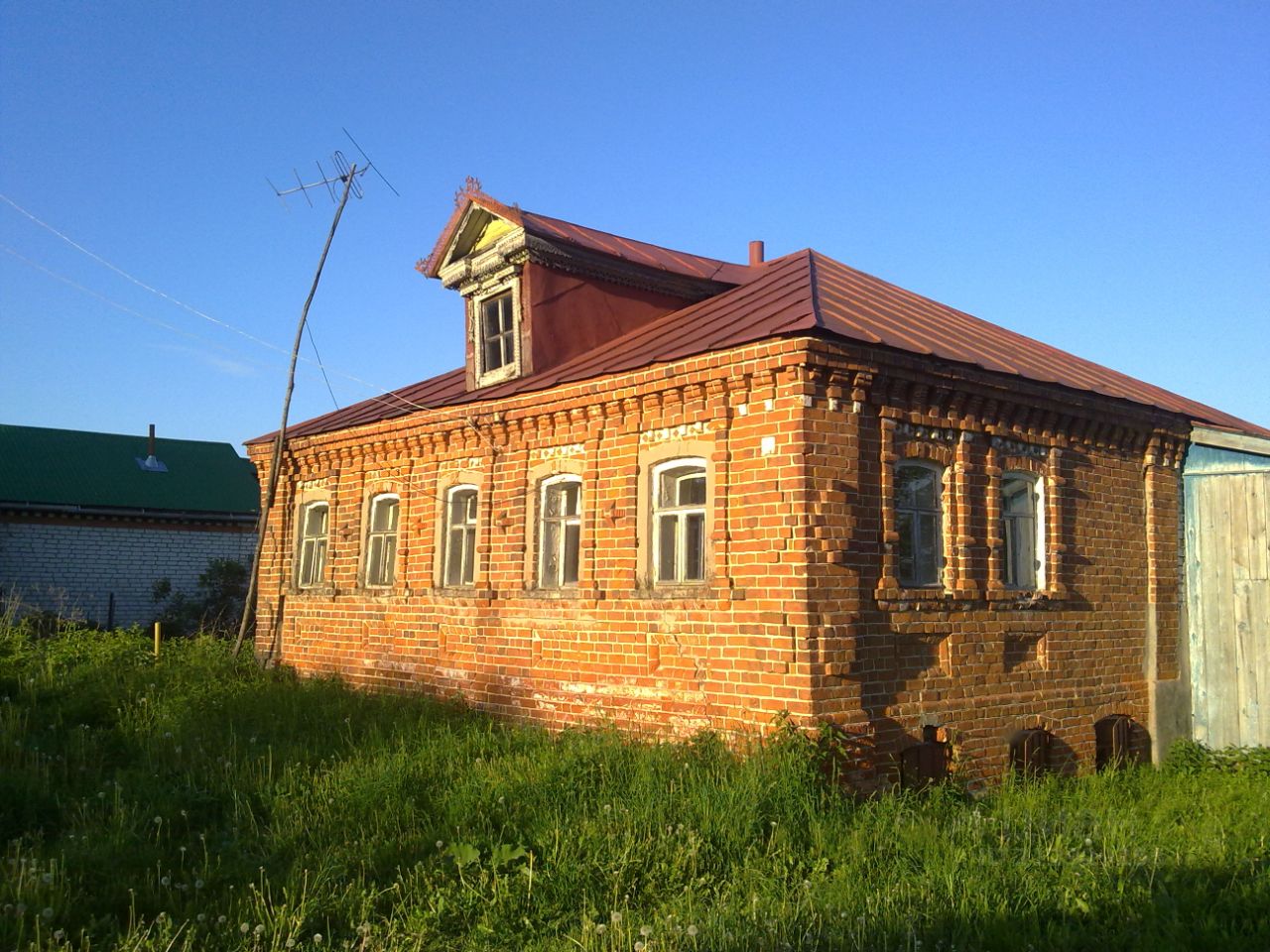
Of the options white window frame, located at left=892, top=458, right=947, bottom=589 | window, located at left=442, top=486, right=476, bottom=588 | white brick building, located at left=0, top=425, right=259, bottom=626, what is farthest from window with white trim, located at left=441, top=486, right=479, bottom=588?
white brick building, located at left=0, top=425, right=259, bottom=626

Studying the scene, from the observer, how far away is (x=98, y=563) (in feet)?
73.1

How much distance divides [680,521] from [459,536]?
12.9 feet

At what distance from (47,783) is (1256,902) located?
347 inches

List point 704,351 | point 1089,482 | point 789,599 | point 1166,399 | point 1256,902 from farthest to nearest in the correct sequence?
point 1166,399, point 1089,482, point 704,351, point 789,599, point 1256,902

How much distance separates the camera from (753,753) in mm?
7840

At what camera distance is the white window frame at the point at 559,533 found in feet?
35.5

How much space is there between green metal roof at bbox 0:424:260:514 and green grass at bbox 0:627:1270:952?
1442 centimetres

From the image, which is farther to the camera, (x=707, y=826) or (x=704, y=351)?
(x=704, y=351)

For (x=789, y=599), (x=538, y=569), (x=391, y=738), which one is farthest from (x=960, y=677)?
(x=391, y=738)

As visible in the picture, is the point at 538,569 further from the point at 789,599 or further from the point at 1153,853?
the point at 1153,853

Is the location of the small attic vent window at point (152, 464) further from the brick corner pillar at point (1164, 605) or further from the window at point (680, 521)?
the brick corner pillar at point (1164, 605)

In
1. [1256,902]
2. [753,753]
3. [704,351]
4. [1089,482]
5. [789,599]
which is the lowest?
[1256,902]

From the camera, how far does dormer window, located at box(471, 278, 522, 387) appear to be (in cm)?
1267

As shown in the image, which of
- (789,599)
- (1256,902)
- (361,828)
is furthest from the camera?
(789,599)
